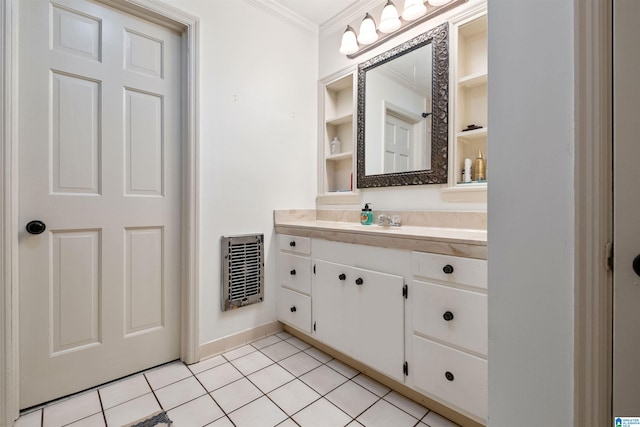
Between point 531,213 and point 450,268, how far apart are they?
66cm

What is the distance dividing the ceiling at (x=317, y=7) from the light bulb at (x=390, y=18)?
0.40 metres

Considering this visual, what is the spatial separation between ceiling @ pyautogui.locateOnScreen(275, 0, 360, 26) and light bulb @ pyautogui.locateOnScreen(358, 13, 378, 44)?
0.26 metres

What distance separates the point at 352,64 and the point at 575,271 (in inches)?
84.9

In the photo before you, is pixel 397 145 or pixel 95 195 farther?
pixel 397 145

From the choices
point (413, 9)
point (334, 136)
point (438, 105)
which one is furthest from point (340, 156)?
point (413, 9)

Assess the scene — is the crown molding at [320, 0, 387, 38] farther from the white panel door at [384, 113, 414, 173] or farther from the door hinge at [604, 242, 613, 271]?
the door hinge at [604, 242, 613, 271]

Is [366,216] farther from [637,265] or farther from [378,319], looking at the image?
[637,265]

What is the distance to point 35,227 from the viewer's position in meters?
1.33

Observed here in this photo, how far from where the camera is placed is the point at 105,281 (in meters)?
1.54

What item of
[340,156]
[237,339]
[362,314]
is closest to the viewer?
[362,314]

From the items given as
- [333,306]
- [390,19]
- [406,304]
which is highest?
[390,19]

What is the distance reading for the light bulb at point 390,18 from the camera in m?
1.84

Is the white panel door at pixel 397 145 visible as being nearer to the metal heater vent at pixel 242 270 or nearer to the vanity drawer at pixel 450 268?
the vanity drawer at pixel 450 268

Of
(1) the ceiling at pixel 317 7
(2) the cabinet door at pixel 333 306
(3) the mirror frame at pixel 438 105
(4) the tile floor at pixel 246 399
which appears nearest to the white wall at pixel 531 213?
(4) the tile floor at pixel 246 399
